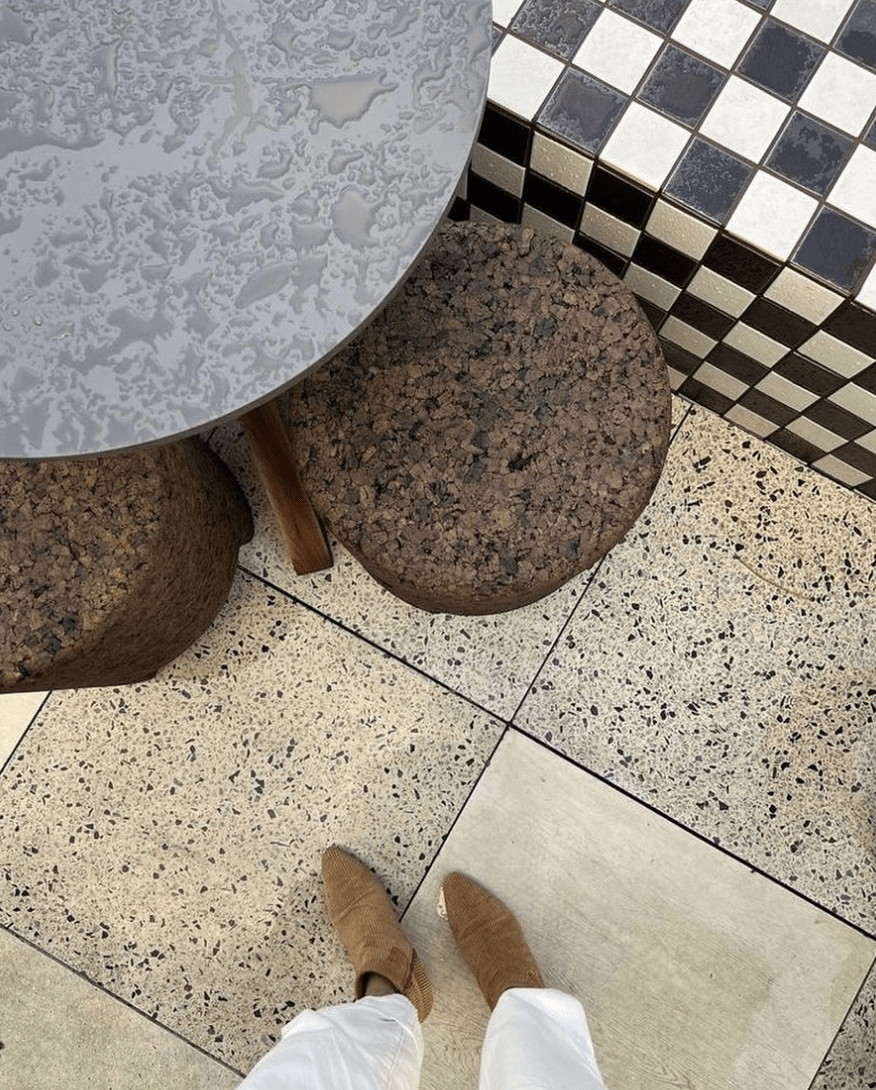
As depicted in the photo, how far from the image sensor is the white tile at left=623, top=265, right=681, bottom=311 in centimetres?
146

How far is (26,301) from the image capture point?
2.94 ft

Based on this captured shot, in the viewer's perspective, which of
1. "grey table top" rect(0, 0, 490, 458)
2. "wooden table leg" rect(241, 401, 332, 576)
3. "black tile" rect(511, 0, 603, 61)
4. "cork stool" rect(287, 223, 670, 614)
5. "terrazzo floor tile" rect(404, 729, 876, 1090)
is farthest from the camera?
"terrazzo floor tile" rect(404, 729, 876, 1090)

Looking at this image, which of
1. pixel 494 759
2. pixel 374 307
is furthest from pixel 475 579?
pixel 494 759

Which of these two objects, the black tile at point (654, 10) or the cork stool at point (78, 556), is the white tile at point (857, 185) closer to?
the black tile at point (654, 10)

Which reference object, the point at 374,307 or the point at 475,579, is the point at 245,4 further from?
the point at 475,579

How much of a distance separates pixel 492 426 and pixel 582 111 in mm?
491

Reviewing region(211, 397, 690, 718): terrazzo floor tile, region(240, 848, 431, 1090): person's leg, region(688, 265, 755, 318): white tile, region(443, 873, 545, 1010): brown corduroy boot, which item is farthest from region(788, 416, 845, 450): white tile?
region(240, 848, 431, 1090): person's leg

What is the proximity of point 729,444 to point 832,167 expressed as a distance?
65 cm

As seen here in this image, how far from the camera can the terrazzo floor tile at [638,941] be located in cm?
172

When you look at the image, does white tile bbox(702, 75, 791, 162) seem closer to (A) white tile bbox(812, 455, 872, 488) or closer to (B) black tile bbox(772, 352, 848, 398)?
(B) black tile bbox(772, 352, 848, 398)

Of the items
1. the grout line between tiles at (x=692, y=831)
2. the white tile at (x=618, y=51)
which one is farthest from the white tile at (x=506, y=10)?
the grout line between tiles at (x=692, y=831)

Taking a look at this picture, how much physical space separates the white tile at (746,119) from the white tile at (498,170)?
0.29 m

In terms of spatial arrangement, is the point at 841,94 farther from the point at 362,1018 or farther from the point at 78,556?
the point at 362,1018

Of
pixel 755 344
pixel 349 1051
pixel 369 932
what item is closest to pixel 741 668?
pixel 755 344
